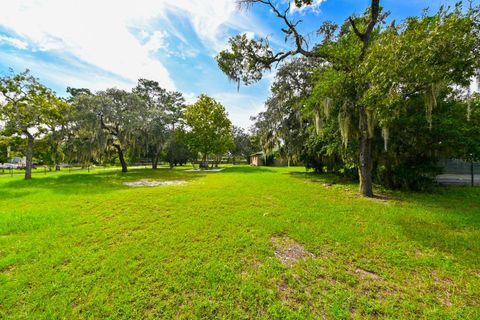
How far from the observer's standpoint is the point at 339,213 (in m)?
4.90

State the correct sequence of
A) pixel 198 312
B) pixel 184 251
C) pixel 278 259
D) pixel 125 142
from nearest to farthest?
1. pixel 198 312
2. pixel 278 259
3. pixel 184 251
4. pixel 125 142

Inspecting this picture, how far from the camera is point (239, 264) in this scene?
2.72 meters

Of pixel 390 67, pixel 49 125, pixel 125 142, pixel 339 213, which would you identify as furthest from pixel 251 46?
pixel 49 125

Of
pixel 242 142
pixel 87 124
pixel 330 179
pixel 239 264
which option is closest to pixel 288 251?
pixel 239 264

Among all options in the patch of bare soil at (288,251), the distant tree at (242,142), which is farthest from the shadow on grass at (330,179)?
the distant tree at (242,142)

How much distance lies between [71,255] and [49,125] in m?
14.6

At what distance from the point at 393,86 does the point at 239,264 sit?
5.44 metres

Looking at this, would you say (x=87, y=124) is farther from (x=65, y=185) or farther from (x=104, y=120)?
(x=65, y=185)

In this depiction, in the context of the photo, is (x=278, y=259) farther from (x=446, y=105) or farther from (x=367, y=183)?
(x=446, y=105)

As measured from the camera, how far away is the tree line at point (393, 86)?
13.0 feet

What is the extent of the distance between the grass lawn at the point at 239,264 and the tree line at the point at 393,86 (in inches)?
104

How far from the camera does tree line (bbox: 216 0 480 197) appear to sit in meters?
3.96

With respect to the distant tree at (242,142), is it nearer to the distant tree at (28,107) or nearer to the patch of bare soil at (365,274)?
the distant tree at (28,107)

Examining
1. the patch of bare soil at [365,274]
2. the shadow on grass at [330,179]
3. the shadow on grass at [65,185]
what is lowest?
the patch of bare soil at [365,274]
